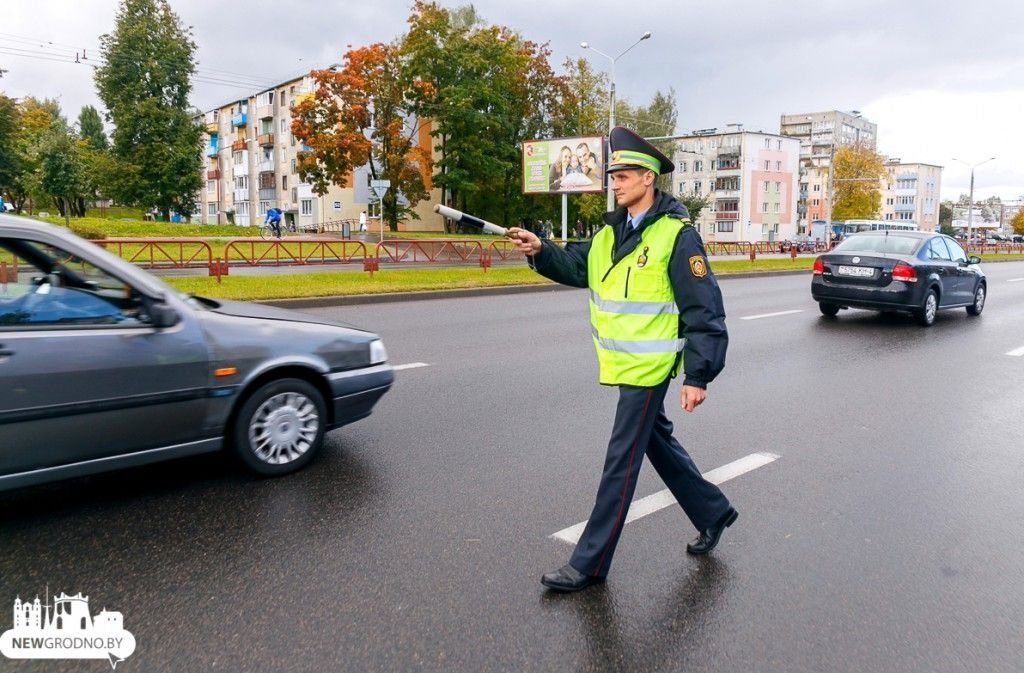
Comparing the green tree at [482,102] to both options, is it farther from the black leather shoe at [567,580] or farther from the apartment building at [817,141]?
the apartment building at [817,141]

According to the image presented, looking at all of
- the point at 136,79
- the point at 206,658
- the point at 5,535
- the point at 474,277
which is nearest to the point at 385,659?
the point at 206,658

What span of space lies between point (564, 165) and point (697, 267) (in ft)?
111

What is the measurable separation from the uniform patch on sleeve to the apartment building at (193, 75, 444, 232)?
47.4 meters

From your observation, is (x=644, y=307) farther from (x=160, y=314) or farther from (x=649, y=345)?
(x=160, y=314)

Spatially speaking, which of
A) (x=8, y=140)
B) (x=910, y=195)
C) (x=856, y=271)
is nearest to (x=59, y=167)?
(x=8, y=140)

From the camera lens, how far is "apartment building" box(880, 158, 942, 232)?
14425cm

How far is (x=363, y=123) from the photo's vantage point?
43844 mm

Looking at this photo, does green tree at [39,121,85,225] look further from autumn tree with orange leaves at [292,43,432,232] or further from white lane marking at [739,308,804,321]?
white lane marking at [739,308,804,321]

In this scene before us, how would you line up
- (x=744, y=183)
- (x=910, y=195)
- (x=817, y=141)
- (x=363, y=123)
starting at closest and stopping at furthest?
(x=363, y=123) < (x=744, y=183) < (x=910, y=195) < (x=817, y=141)

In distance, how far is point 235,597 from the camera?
3176 millimetres

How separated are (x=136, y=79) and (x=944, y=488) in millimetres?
57374

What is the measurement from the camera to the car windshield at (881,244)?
491 inches

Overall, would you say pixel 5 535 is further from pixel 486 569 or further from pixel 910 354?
pixel 910 354

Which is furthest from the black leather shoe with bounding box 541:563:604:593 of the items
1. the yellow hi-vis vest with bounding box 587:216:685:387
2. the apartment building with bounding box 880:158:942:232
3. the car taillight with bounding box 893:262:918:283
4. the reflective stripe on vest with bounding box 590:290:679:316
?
the apartment building with bounding box 880:158:942:232
